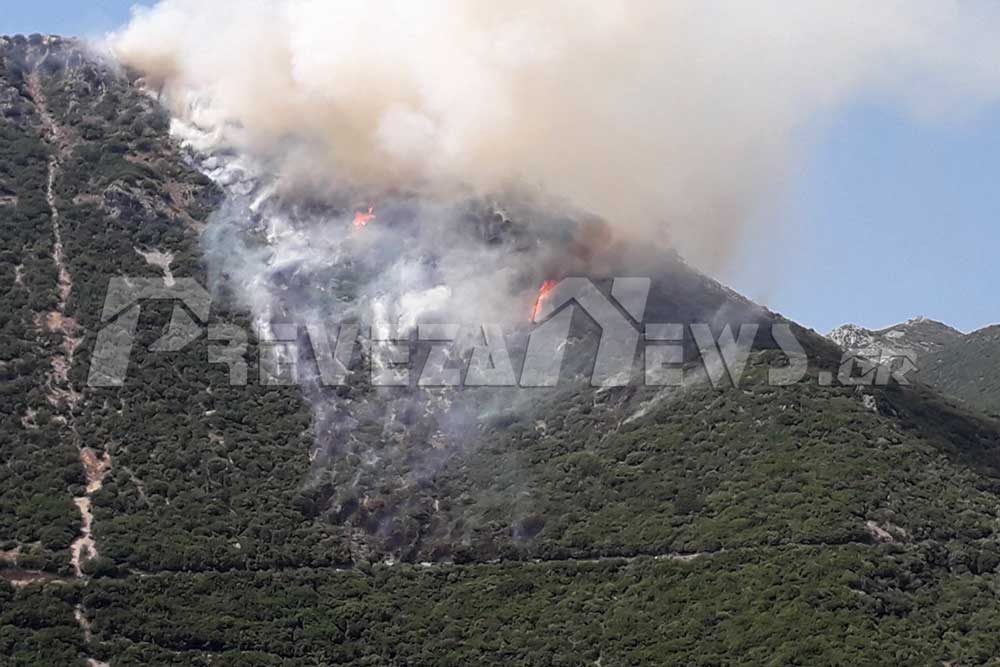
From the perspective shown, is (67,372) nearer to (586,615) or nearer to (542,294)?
(542,294)

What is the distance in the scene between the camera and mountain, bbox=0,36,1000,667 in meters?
91.0

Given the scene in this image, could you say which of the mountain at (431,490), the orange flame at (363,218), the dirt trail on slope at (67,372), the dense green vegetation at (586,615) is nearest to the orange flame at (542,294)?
the mountain at (431,490)

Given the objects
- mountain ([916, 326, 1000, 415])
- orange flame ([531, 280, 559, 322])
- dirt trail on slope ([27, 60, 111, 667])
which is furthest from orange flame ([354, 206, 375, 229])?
mountain ([916, 326, 1000, 415])

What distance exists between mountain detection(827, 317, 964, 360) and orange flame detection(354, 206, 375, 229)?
65587 mm

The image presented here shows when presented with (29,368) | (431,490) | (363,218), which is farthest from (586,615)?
(363,218)

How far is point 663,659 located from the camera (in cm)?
8844

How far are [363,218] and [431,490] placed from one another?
2958cm

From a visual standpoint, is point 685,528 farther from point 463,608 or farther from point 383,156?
point 383,156

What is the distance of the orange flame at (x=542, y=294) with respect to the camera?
121 meters

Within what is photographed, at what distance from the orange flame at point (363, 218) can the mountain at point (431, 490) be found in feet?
3.06

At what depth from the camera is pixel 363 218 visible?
128 m

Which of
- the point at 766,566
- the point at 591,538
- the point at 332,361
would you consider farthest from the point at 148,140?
the point at 766,566

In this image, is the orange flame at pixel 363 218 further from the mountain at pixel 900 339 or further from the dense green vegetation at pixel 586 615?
the mountain at pixel 900 339

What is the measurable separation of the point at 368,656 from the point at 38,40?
80.0 metres
